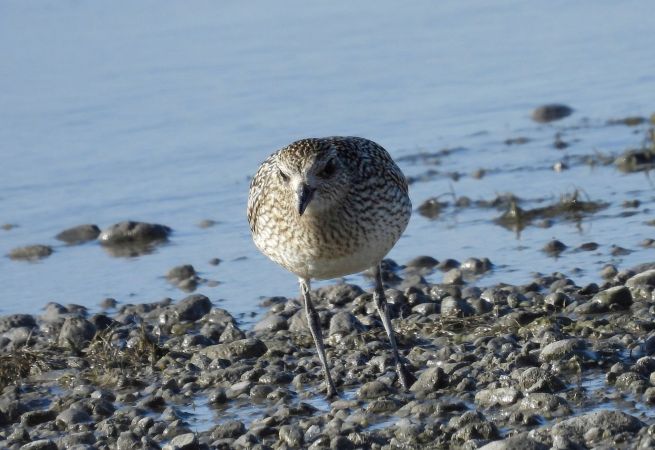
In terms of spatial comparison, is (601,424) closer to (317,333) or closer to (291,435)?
(291,435)

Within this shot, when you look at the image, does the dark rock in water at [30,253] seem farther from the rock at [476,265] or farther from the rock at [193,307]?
the rock at [476,265]

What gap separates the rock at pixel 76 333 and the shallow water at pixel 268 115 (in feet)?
4.24

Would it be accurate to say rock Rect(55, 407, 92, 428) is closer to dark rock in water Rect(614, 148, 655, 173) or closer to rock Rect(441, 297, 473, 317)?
rock Rect(441, 297, 473, 317)

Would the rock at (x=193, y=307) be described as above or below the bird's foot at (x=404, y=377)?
below

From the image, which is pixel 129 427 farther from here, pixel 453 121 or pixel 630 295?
pixel 453 121

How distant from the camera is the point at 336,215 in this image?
9.24m

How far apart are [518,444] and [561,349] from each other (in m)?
1.74

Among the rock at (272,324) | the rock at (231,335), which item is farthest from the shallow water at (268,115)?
the rock at (231,335)

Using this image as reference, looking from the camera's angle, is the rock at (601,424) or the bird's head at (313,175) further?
the bird's head at (313,175)

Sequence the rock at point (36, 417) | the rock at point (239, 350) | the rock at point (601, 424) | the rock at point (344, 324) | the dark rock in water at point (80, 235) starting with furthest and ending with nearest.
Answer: the dark rock in water at point (80, 235) < the rock at point (344, 324) < the rock at point (239, 350) < the rock at point (36, 417) < the rock at point (601, 424)

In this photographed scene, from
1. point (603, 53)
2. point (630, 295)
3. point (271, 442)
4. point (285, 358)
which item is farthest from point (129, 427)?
point (603, 53)

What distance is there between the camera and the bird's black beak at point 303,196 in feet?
29.2

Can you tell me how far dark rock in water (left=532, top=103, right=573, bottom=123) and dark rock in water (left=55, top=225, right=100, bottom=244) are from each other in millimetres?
5762

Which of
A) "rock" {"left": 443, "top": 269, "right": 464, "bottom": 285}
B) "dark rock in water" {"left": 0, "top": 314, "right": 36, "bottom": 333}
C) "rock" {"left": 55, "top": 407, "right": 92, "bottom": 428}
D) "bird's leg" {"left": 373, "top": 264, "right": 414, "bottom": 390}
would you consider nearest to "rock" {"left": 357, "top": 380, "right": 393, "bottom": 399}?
"bird's leg" {"left": 373, "top": 264, "right": 414, "bottom": 390}
